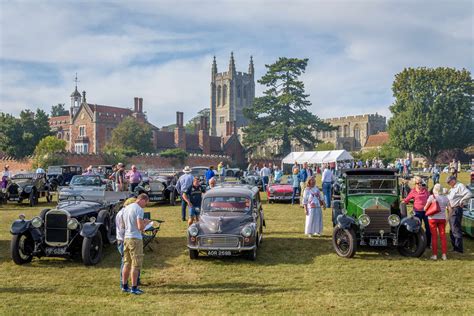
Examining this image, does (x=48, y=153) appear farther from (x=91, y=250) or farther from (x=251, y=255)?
(x=251, y=255)

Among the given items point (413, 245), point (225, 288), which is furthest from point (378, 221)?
point (225, 288)

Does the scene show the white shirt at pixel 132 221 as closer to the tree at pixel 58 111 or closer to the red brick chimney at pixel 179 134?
the red brick chimney at pixel 179 134

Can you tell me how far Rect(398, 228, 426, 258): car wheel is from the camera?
1066 cm

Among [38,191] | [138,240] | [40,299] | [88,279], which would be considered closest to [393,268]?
[138,240]

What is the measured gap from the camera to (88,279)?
9141 mm

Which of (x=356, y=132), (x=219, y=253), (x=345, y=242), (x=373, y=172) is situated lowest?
(x=219, y=253)

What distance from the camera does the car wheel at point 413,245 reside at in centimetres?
1066

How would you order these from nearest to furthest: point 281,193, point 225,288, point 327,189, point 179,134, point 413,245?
point 225,288 → point 413,245 → point 327,189 → point 281,193 → point 179,134

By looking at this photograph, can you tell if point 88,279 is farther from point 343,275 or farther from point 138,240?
point 343,275

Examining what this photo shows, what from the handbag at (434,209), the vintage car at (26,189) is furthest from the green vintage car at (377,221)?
the vintage car at (26,189)

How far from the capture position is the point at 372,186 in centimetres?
1257

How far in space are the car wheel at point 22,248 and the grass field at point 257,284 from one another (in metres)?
0.21

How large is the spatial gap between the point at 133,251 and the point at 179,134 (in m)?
67.8

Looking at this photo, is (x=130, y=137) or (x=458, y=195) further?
(x=130, y=137)
